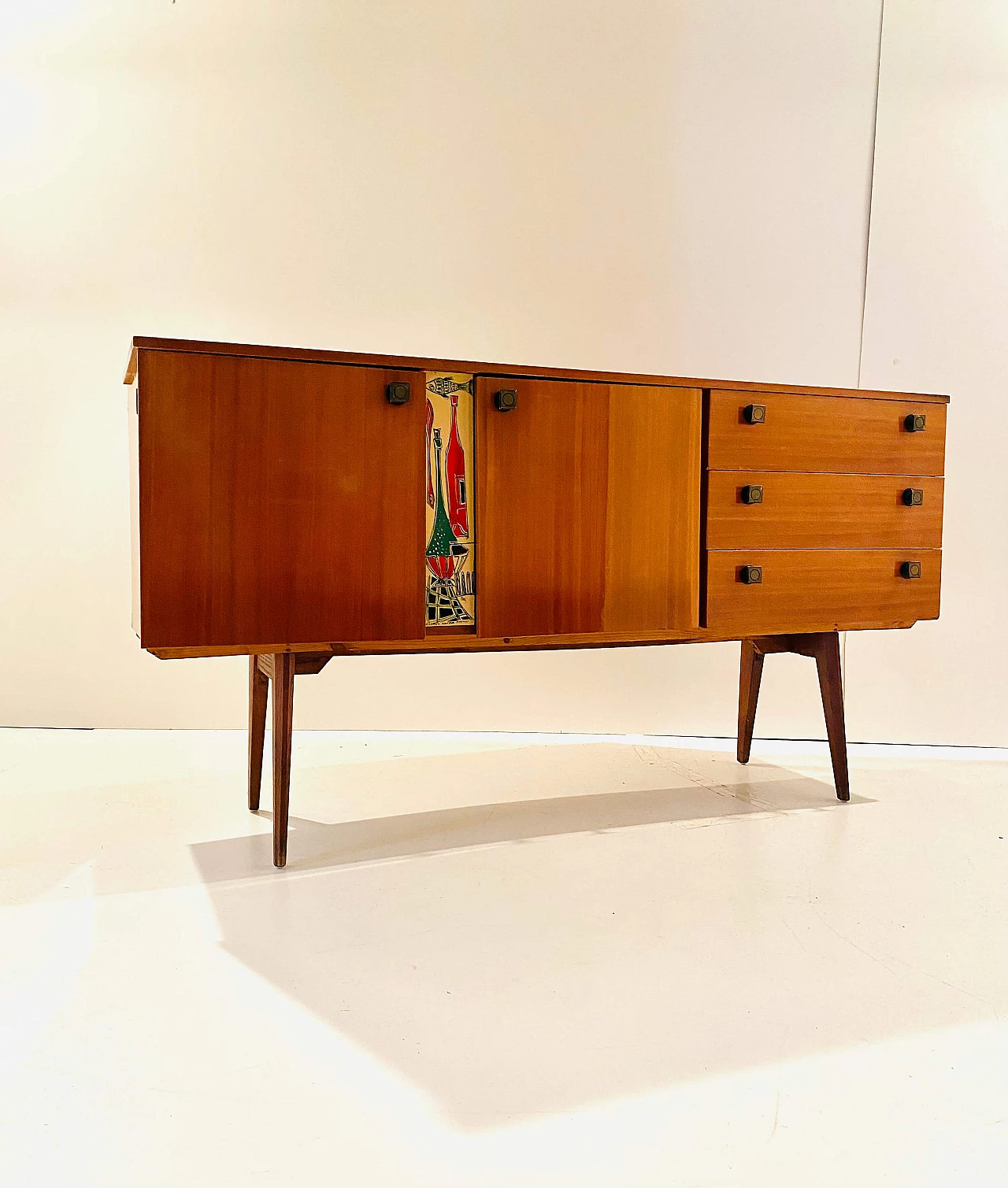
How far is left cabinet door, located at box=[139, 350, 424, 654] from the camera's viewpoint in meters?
1.57

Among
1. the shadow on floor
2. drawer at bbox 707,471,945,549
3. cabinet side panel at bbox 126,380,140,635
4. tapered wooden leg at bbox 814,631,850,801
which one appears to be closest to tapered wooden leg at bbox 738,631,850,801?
A: tapered wooden leg at bbox 814,631,850,801

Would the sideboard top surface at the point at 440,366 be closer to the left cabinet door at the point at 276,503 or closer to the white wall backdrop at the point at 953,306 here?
the left cabinet door at the point at 276,503

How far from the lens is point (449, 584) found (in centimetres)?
182

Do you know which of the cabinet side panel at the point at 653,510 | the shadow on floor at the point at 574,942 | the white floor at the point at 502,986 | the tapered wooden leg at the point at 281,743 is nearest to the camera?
the white floor at the point at 502,986

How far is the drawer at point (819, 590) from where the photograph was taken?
6.62 ft

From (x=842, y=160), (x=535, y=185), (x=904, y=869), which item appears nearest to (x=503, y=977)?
(x=904, y=869)

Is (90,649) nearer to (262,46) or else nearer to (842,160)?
(262,46)

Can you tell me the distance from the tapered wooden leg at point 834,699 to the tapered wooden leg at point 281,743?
1179 millimetres

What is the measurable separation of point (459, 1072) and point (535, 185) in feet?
8.15

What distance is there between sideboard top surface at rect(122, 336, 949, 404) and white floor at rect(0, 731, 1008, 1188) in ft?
2.94

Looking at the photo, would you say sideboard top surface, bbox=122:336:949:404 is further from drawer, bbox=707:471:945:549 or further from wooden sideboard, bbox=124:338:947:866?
drawer, bbox=707:471:945:549

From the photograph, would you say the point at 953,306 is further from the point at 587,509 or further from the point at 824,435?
the point at 587,509

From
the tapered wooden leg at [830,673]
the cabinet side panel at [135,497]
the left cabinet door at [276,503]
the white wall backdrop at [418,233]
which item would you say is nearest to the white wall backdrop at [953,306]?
the white wall backdrop at [418,233]

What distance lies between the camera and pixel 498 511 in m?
1.82
